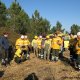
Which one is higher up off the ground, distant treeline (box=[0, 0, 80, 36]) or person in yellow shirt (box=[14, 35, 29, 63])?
distant treeline (box=[0, 0, 80, 36])

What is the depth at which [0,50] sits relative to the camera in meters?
16.4

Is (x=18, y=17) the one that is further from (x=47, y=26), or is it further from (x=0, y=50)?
(x=0, y=50)

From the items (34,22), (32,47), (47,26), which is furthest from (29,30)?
(32,47)

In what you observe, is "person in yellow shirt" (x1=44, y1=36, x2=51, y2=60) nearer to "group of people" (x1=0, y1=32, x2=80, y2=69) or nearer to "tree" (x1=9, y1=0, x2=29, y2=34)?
"group of people" (x1=0, y1=32, x2=80, y2=69)

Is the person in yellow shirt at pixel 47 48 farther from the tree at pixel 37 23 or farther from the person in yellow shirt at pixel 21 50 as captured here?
the tree at pixel 37 23

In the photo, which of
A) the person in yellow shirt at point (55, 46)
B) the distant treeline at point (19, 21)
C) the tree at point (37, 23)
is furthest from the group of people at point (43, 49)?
the tree at point (37, 23)

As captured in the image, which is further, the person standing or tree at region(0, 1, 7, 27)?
tree at region(0, 1, 7, 27)

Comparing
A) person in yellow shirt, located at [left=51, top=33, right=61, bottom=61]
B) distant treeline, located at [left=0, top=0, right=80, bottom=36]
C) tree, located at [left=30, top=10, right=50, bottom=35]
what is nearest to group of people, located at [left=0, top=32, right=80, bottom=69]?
person in yellow shirt, located at [left=51, top=33, right=61, bottom=61]

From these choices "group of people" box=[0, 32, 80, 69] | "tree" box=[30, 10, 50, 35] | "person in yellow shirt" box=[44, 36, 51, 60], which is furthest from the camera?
"tree" box=[30, 10, 50, 35]

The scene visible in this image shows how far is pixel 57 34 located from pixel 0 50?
3631 mm

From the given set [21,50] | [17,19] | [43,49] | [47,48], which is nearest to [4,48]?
[21,50]

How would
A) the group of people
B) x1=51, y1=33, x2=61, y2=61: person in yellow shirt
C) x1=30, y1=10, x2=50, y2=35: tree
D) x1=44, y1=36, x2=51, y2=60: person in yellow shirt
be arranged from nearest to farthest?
the group of people < x1=51, y1=33, x2=61, y2=61: person in yellow shirt < x1=44, y1=36, x2=51, y2=60: person in yellow shirt < x1=30, y1=10, x2=50, y2=35: tree

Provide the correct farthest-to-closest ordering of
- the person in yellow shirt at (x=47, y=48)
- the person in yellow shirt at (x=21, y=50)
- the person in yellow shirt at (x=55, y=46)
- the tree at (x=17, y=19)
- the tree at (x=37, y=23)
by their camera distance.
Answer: the tree at (x=37, y=23) < the tree at (x=17, y=19) < the person in yellow shirt at (x=47, y=48) < the person in yellow shirt at (x=21, y=50) < the person in yellow shirt at (x=55, y=46)

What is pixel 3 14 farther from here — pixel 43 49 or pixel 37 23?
pixel 43 49
